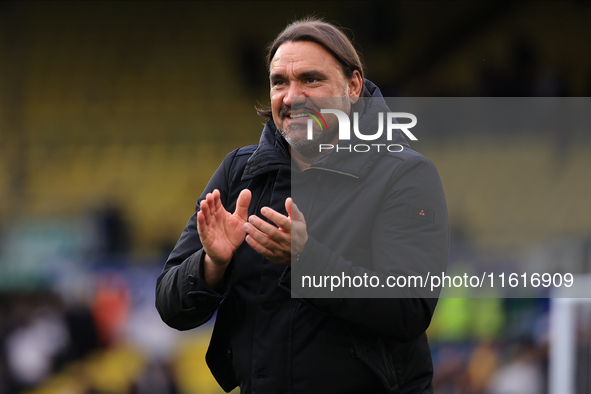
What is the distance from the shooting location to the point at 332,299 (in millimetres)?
1154

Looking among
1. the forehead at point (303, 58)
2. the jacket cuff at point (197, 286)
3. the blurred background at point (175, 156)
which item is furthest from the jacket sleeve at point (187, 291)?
the blurred background at point (175, 156)

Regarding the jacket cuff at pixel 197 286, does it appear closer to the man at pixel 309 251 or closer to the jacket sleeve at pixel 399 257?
the man at pixel 309 251

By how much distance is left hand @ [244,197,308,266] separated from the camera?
113cm

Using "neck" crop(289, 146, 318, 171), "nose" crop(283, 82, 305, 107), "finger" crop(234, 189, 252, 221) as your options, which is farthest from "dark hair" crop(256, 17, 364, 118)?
"finger" crop(234, 189, 252, 221)

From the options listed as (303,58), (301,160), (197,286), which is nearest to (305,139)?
(301,160)

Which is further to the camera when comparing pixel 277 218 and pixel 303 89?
pixel 303 89

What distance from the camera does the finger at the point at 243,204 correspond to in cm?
130

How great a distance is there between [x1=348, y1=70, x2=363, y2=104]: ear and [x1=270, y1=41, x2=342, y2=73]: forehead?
0.23ft

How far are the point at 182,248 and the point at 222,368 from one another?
289mm

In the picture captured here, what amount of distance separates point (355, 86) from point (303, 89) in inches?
6.5

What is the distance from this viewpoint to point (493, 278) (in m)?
4.56

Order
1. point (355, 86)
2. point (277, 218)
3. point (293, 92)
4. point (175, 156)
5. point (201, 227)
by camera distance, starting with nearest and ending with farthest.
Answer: point (277, 218) → point (201, 227) → point (293, 92) → point (355, 86) → point (175, 156)

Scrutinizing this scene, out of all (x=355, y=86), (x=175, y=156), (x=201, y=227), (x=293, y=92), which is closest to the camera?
(x=201, y=227)

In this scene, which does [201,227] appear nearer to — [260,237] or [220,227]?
[220,227]
